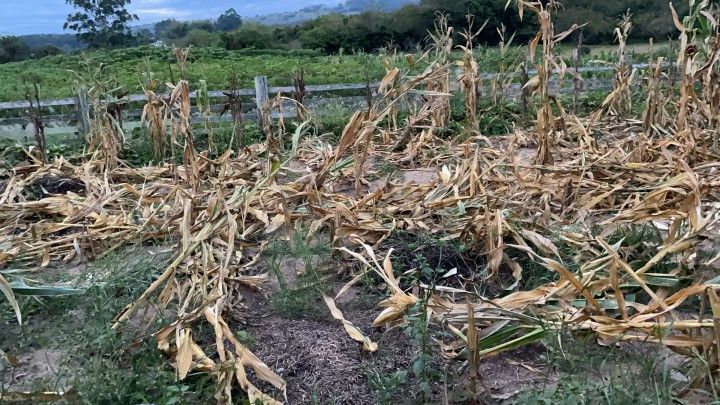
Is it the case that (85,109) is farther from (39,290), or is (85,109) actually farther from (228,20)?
(228,20)

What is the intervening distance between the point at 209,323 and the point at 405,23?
25980 mm

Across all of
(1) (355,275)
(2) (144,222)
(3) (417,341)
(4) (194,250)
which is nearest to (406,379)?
(3) (417,341)

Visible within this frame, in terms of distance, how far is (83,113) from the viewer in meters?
8.78

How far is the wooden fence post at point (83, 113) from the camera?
8.70 metres

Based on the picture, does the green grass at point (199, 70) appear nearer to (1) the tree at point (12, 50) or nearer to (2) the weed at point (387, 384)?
(1) the tree at point (12, 50)

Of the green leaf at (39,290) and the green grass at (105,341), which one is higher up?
the green leaf at (39,290)

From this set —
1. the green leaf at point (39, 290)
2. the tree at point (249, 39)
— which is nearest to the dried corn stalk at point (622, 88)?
the green leaf at point (39, 290)

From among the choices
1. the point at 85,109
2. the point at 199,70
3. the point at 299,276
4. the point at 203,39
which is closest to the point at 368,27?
the point at 203,39

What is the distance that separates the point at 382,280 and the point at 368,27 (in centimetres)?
2639

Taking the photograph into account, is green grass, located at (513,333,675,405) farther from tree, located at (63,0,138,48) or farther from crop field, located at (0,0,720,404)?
tree, located at (63,0,138,48)

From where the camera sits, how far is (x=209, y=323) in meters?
3.23

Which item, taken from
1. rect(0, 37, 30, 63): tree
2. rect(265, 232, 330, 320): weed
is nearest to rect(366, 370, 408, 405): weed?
rect(265, 232, 330, 320): weed

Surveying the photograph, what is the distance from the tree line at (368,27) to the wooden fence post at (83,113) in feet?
29.4

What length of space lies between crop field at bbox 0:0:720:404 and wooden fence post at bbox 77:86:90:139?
10.2 feet
